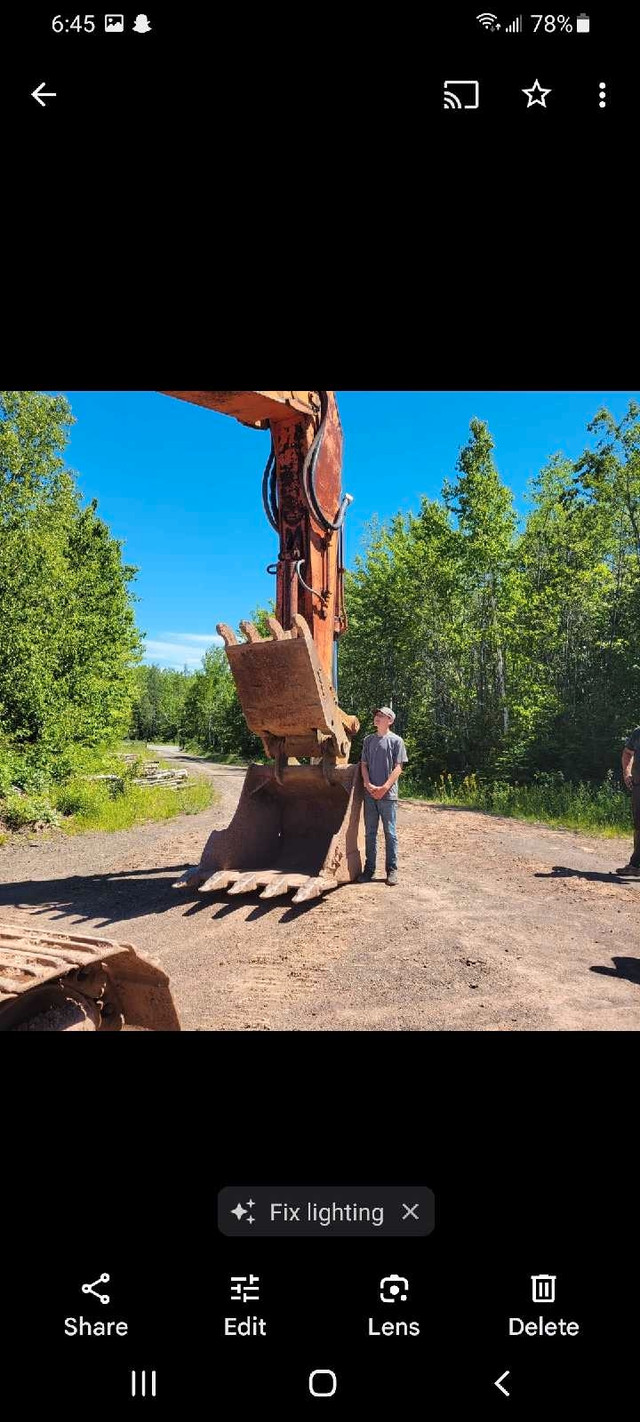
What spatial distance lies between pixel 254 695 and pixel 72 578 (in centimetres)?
1104

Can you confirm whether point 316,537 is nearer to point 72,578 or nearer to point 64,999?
point 64,999

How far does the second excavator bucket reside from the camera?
7.02 metres

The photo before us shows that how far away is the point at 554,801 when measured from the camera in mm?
15438

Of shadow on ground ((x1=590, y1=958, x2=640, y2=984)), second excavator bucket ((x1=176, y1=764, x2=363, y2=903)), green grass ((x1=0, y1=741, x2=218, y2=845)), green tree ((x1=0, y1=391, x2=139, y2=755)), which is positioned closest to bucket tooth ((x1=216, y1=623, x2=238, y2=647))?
second excavator bucket ((x1=176, y1=764, x2=363, y2=903))

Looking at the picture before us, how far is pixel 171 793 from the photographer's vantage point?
2100cm

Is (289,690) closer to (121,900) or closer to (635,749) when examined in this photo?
(121,900)

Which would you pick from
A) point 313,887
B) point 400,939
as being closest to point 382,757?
point 313,887

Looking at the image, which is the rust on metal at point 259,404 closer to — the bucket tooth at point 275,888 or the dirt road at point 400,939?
the bucket tooth at point 275,888

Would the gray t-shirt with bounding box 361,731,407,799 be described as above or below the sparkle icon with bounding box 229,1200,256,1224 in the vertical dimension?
above

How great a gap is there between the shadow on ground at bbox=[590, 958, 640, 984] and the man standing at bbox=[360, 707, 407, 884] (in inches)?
111

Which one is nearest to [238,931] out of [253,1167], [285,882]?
[285,882]

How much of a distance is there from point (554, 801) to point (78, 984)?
46.5 feet
